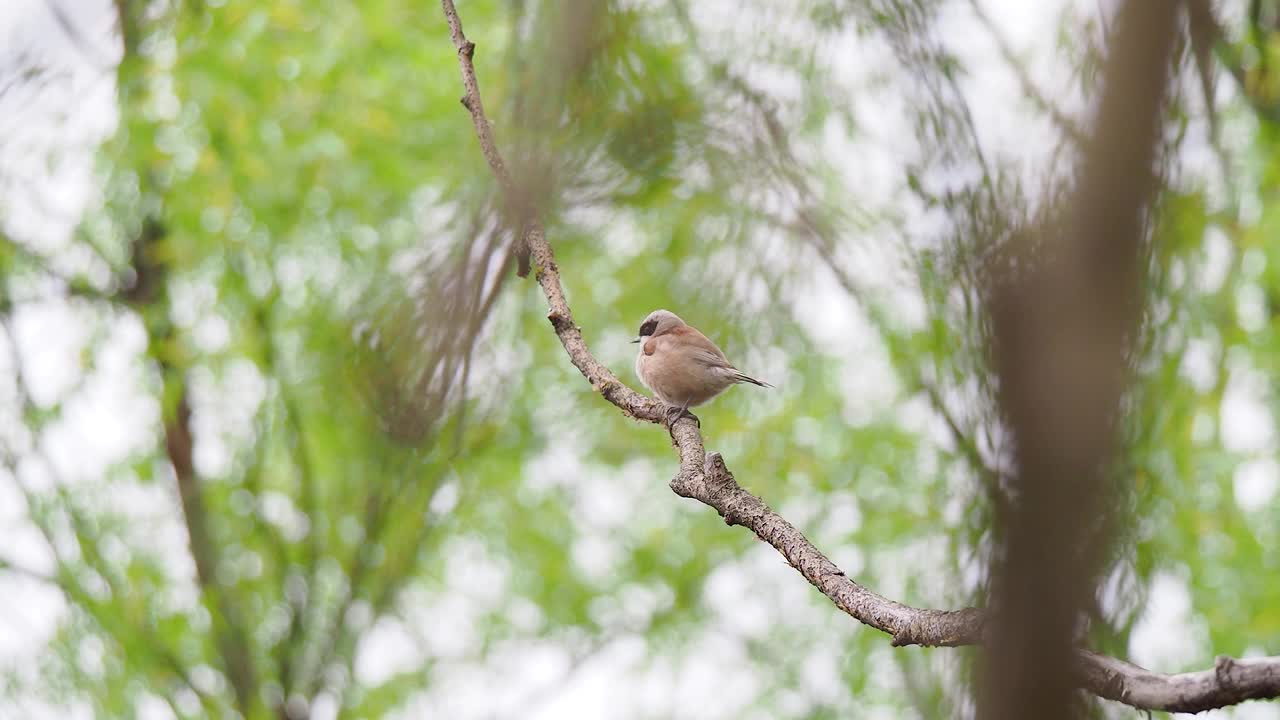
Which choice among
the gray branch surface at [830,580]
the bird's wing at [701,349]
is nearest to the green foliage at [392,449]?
the bird's wing at [701,349]

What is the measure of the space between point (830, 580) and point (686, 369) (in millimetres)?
2897

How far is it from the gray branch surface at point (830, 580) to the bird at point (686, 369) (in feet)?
5.25

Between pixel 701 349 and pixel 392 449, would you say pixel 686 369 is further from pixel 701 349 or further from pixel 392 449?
pixel 392 449

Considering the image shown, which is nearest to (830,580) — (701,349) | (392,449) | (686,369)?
(686,369)

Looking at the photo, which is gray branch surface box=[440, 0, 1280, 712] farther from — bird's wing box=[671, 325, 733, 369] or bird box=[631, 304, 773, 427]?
bird's wing box=[671, 325, 733, 369]

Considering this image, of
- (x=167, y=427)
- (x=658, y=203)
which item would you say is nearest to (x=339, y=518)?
(x=167, y=427)

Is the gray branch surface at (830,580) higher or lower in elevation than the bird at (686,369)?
lower

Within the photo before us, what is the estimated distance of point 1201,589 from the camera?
789 centimetres

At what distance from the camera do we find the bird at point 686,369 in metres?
4.83

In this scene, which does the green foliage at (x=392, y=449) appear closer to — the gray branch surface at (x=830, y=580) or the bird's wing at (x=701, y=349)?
the bird's wing at (x=701, y=349)

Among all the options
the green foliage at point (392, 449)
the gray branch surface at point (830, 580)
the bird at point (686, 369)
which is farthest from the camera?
the green foliage at point (392, 449)

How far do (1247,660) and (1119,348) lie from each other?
463 mm

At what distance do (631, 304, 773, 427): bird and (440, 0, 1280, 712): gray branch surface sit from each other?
1599 millimetres

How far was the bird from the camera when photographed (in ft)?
15.8
